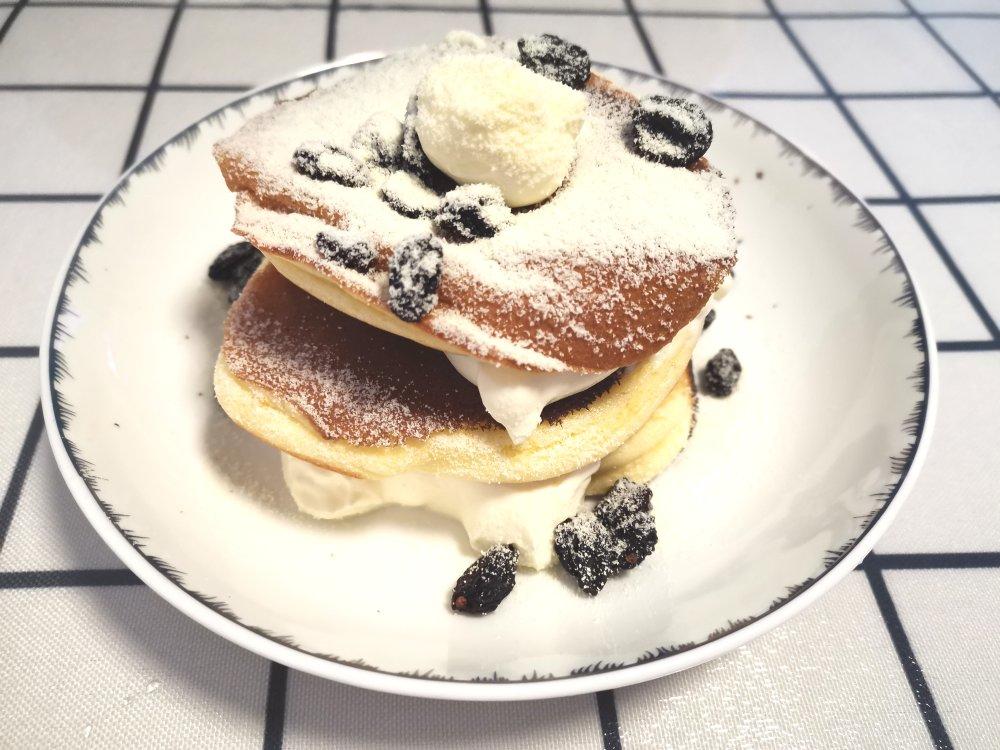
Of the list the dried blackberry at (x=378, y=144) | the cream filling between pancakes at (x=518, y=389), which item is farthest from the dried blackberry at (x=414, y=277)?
the dried blackberry at (x=378, y=144)

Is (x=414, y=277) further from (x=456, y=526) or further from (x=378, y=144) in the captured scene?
(x=456, y=526)

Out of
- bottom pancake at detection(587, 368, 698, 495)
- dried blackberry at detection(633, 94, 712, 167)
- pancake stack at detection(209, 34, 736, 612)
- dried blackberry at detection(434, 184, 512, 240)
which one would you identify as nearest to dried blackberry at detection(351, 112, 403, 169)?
pancake stack at detection(209, 34, 736, 612)

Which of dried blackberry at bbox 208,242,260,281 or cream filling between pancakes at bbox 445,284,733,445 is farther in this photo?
dried blackberry at bbox 208,242,260,281

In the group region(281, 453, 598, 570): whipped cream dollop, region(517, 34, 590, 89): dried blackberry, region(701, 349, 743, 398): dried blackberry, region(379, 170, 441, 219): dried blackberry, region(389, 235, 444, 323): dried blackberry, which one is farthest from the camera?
region(701, 349, 743, 398): dried blackberry

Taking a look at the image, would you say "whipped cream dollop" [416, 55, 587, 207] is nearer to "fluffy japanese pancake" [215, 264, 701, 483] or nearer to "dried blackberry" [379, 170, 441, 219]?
"dried blackberry" [379, 170, 441, 219]

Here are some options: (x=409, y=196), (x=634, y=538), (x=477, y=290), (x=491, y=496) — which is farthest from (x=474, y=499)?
(x=409, y=196)

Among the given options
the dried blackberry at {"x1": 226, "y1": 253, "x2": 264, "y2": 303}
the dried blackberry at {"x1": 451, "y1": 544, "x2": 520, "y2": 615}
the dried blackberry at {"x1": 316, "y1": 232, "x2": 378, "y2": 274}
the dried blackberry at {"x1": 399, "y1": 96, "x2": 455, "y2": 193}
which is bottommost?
the dried blackberry at {"x1": 451, "y1": 544, "x2": 520, "y2": 615}

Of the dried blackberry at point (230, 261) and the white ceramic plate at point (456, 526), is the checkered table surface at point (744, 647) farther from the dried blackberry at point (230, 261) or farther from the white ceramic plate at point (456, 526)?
the dried blackberry at point (230, 261)

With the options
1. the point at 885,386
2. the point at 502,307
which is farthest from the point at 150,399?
the point at 885,386
